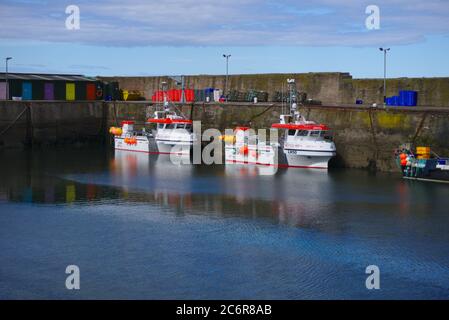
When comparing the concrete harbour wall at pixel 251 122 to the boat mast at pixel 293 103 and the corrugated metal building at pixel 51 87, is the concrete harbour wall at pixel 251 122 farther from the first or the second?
the corrugated metal building at pixel 51 87

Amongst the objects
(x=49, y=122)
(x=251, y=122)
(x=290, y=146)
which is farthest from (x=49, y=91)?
(x=290, y=146)

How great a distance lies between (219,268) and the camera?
1908 cm

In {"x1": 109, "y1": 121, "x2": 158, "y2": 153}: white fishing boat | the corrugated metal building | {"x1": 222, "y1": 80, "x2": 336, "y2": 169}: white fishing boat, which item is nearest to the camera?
{"x1": 222, "y1": 80, "x2": 336, "y2": 169}: white fishing boat

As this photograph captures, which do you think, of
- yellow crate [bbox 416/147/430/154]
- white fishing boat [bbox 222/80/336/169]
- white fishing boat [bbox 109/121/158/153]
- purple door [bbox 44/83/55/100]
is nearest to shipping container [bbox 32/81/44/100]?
purple door [bbox 44/83/55/100]

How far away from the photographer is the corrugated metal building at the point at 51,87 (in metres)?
54.8

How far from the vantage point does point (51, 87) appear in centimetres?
5691

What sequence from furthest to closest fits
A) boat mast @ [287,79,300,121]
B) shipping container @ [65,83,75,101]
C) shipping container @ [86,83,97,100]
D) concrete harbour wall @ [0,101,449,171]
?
shipping container @ [86,83,97,100]
shipping container @ [65,83,75,101]
boat mast @ [287,79,300,121]
concrete harbour wall @ [0,101,449,171]

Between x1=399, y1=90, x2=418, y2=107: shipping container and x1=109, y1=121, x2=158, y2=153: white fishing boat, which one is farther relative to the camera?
x1=109, y1=121, x2=158, y2=153: white fishing boat

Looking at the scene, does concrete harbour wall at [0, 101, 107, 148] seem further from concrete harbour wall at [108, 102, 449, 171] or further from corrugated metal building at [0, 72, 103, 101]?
concrete harbour wall at [108, 102, 449, 171]

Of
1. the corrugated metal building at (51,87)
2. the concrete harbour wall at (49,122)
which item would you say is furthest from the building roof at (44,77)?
the concrete harbour wall at (49,122)

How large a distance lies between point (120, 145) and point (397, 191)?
24.1 metres

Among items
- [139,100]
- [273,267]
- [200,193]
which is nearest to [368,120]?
[200,193]

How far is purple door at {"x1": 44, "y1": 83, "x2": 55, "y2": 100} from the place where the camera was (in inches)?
2226
